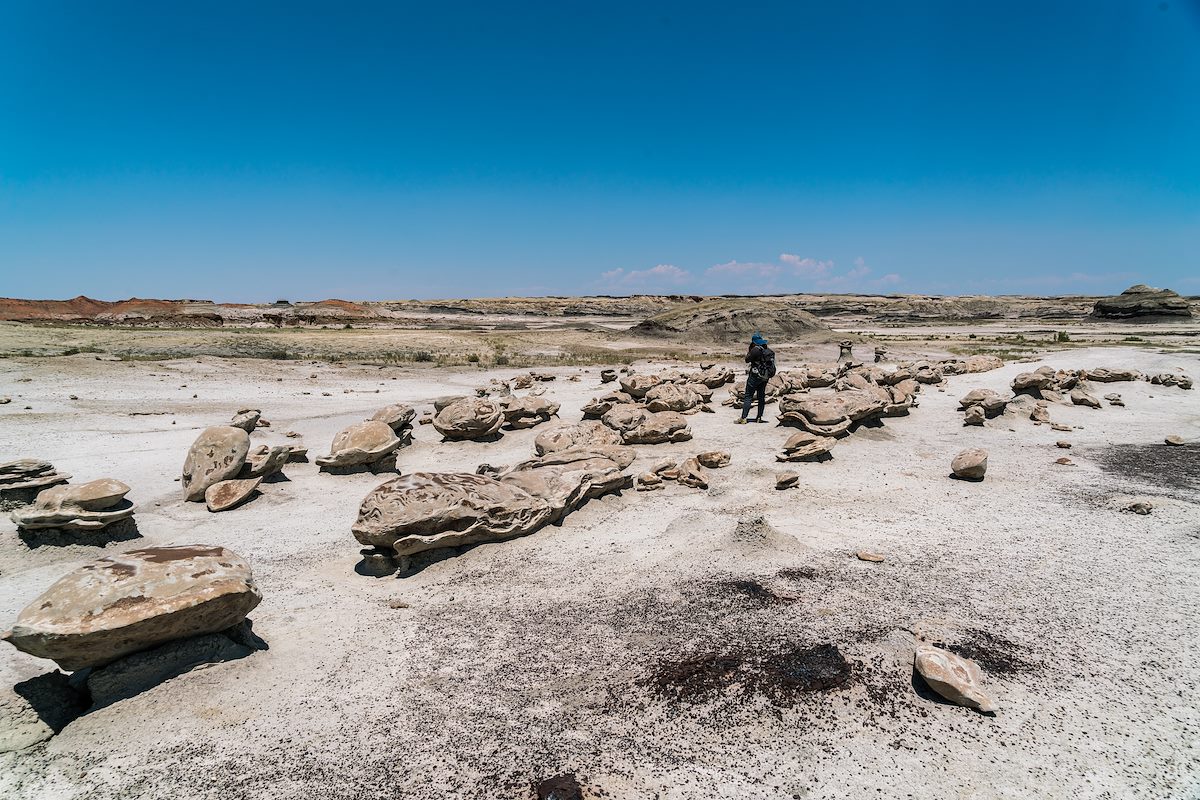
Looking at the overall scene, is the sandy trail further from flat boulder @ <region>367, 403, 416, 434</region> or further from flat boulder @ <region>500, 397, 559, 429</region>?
flat boulder @ <region>500, 397, 559, 429</region>

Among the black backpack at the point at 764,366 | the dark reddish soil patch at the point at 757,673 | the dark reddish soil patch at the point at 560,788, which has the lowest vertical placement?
the dark reddish soil patch at the point at 560,788

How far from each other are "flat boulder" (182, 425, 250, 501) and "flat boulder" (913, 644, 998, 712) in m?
8.46

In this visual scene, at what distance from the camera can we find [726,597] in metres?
4.91

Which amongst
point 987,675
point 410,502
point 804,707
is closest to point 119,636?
point 410,502

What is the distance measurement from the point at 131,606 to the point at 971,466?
9168mm

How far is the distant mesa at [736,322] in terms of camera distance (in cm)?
3481

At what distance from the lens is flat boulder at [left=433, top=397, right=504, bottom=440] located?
11.0 m

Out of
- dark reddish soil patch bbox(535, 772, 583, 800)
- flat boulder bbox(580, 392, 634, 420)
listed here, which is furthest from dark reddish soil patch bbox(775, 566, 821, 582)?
flat boulder bbox(580, 392, 634, 420)

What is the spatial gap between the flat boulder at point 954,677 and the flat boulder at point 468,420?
8.55 metres

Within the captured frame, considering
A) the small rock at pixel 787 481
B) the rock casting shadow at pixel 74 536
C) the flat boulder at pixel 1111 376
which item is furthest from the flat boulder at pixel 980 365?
the rock casting shadow at pixel 74 536

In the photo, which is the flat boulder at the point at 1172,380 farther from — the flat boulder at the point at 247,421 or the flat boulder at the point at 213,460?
the flat boulder at the point at 247,421

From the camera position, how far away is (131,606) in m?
3.64

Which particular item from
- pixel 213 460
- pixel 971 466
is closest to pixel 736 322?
pixel 971 466

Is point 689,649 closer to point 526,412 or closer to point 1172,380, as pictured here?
point 526,412
